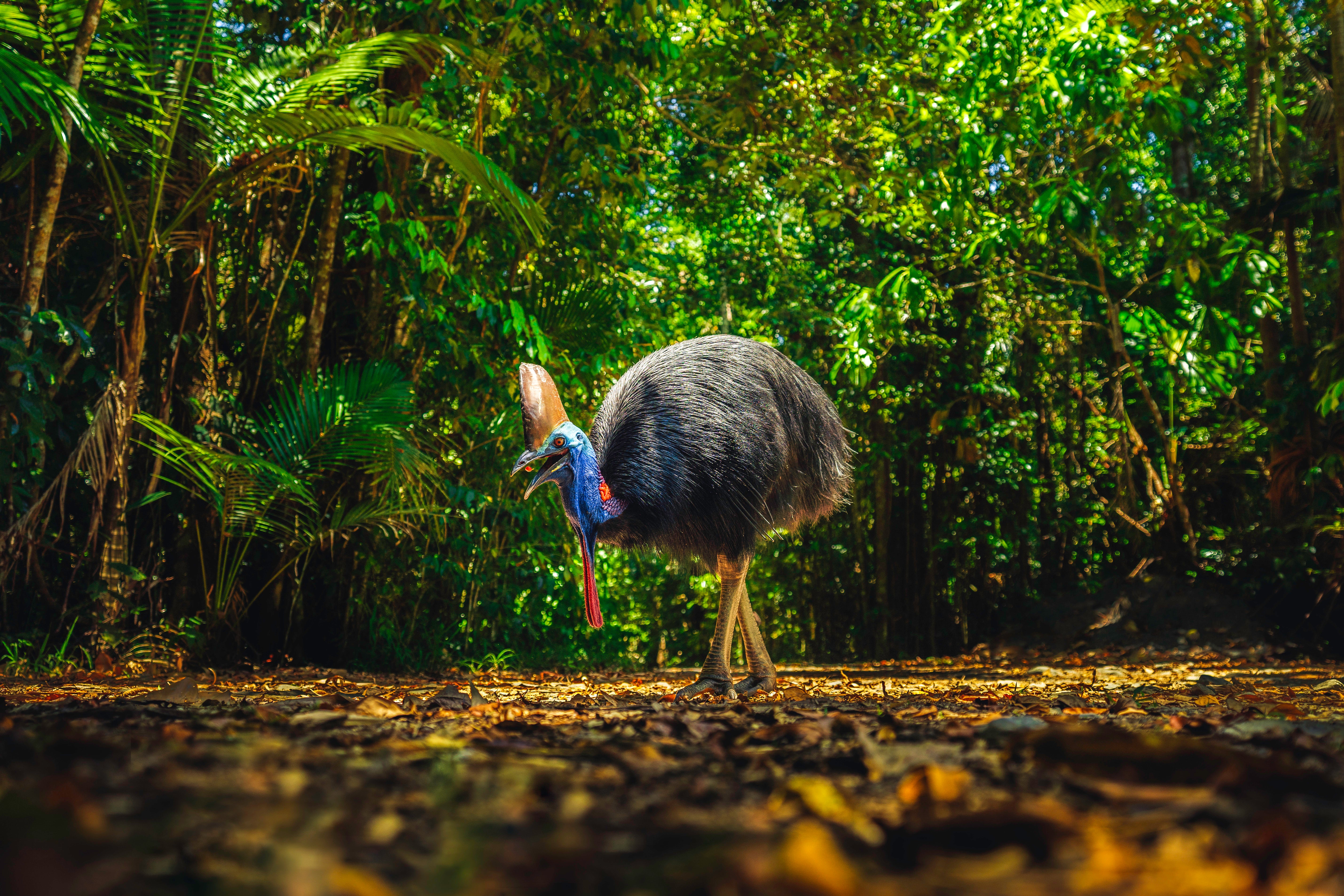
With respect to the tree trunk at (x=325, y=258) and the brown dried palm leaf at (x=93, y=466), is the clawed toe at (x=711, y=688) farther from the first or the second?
the tree trunk at (x=325, y=258)

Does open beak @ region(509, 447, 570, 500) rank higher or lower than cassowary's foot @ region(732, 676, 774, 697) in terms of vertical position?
higher

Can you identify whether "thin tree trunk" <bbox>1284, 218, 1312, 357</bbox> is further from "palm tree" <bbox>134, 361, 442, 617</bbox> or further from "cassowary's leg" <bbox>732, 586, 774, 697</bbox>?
"palm tree" <bbox>134, 361, 442, 617</bbox>

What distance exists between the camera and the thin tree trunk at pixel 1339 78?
6.02m

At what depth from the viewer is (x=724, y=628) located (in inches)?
160

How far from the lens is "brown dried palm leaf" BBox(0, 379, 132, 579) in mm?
4617

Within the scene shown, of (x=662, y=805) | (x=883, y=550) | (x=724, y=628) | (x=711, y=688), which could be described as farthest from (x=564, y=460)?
(x=883, y=550)

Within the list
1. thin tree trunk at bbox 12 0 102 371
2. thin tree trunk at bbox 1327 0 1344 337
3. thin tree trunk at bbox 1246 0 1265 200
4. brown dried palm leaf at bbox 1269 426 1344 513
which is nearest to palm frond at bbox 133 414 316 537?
thin tree trunk at bbox 12 0 102 371

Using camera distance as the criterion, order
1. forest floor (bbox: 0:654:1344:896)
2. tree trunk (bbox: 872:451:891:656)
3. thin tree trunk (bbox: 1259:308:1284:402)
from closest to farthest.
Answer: forest floor (bbox: 0:654:1344:896) < thin tree trunk (bbox: 1259:308:1284:402) < tree trunk (bbox: 872:451:891:656)

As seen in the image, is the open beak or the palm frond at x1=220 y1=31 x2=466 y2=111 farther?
the palm frond at x1=220 y1=31 x2=466 y2=111

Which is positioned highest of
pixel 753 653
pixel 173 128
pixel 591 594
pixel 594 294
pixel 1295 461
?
pixel 173 128

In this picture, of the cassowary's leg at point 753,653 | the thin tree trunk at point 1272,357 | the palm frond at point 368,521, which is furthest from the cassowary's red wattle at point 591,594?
the thin tree trunk at point 1272,357

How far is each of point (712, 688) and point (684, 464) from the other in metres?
0.86

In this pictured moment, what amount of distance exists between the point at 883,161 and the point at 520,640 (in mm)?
3907

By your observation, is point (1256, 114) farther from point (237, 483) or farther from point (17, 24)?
point (17, 24)
